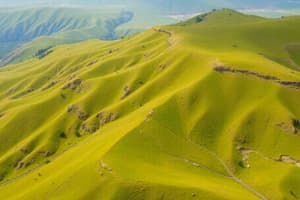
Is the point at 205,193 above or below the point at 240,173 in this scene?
above

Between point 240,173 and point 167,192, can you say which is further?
point 240,173

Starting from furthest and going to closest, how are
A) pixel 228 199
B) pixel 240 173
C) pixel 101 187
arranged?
pixel 240 173, pixel 101 187, pixel 228 199

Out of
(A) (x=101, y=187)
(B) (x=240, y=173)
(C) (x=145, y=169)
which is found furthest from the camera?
(B) (x=240, y=173)

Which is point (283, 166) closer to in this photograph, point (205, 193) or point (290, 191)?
point (290, 191)

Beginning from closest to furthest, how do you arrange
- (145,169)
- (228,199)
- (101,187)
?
1. (228,199)
2. (101,187)
3. (145,169)

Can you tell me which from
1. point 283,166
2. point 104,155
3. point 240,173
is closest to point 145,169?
point 104,155

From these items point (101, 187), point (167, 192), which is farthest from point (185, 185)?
point (101, 187)

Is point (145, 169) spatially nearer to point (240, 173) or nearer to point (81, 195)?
point (81, 195)

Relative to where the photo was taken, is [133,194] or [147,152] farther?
[147,152]

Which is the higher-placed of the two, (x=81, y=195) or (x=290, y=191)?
(x=81, y=195)
